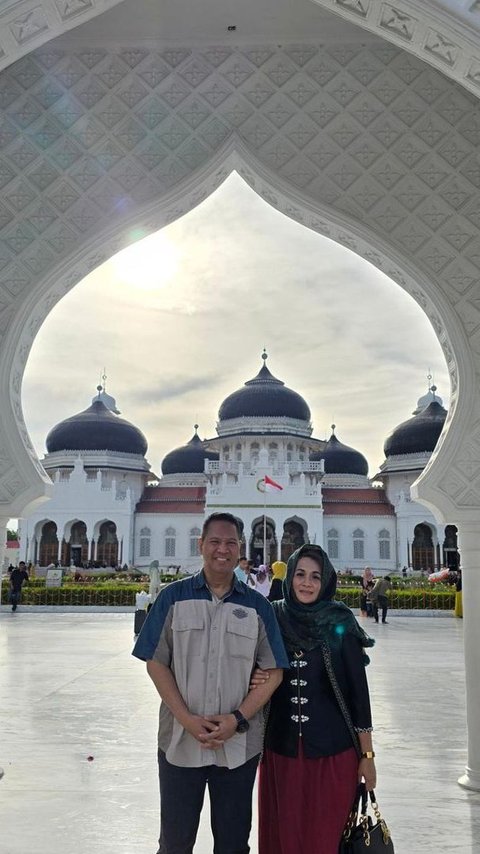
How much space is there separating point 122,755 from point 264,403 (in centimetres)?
2735

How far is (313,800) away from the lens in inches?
77.3

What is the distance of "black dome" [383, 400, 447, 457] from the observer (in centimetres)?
3039

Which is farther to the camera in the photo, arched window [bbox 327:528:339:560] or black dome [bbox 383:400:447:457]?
black dome [bbox 383:400:447:457]

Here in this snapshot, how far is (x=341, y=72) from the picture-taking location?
11.9 feet

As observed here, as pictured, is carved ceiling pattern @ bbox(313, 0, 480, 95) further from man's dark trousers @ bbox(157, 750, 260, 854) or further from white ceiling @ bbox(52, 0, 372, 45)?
man's dark trousers @ bbox(157, 750, 260, 854)

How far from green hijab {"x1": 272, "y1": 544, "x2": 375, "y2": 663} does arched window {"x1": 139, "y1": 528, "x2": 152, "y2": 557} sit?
2704 cm

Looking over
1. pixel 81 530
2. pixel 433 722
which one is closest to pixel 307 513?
pixel 81 530

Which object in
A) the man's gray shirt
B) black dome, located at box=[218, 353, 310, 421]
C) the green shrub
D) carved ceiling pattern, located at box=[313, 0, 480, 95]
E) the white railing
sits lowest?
the green shrub

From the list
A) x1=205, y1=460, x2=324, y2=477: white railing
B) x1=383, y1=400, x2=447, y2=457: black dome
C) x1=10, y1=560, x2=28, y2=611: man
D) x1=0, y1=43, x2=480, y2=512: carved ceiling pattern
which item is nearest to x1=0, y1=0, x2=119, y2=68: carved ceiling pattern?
x1=0, y1=43, x2=480, y2=512: carved ceiling pattern

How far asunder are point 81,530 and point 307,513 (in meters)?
9.26

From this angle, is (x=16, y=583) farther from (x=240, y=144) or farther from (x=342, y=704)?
(x=342, y=704)

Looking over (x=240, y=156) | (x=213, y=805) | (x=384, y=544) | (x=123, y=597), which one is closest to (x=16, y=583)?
(x=123, y=597)

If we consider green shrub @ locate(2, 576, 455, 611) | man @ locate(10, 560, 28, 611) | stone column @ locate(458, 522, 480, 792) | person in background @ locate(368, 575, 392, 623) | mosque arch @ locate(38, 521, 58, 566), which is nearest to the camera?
stone column @ locate(458, 522, 480, 792)

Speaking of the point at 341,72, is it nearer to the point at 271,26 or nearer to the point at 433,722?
the point at 271,26
